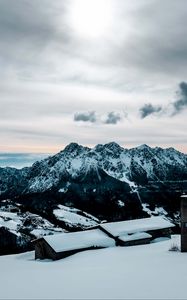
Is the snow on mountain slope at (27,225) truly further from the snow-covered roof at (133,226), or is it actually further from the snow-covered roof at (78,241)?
the snow-covered roof at (78,241)

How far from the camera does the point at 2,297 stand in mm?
22469

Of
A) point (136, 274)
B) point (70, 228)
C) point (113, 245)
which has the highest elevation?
point (136, 274)

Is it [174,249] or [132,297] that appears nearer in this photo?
[132,297]

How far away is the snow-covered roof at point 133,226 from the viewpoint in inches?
2682

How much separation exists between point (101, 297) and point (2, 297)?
5707mm

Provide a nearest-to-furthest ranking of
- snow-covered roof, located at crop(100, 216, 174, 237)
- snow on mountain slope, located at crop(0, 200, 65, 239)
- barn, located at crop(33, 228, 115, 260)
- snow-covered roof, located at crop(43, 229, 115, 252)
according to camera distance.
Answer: barn, located at crop(33, 228, 115, 260), snow-covered roof, located at crop(43, 229, 115, 252), snow-covered roof, located at crop(100, 216, 174, 237), snow on mountain slope, located at crop(0, 200, 65, 239)

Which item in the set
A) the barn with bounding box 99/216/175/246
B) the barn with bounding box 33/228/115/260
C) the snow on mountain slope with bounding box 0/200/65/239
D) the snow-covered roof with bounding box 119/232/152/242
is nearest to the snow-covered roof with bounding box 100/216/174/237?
the barn with bounding box 99/216/175/246

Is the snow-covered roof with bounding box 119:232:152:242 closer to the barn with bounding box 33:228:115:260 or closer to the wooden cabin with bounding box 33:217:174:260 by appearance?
the wooden cabin with bounding box 33:217:174:260

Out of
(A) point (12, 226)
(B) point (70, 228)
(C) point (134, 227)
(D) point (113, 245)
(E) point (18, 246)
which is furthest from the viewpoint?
(B) point (70, 228)

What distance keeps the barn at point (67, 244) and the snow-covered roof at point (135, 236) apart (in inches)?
76.2

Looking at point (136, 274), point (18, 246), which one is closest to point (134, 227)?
point (136, 274)

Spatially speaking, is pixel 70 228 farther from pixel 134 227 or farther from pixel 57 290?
pixel 57 290

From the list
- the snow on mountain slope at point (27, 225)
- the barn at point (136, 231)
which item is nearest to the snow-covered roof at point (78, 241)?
the barn at point (136, 231)

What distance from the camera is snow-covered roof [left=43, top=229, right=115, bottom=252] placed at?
5931 cm
